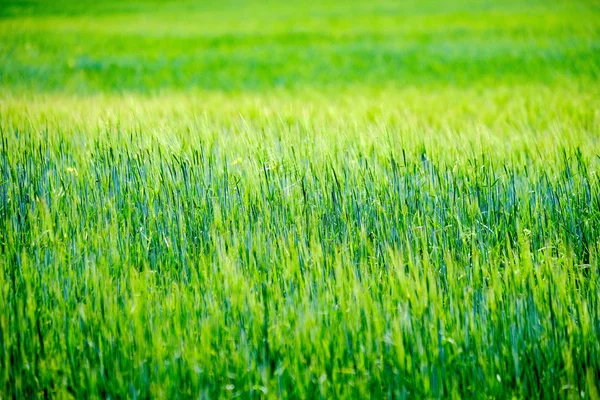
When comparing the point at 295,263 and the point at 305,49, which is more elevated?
the point at 305,49

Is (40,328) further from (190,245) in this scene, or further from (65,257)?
(190,245)

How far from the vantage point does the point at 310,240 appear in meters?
2.40

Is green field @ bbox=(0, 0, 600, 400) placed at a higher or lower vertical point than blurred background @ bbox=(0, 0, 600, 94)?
lower

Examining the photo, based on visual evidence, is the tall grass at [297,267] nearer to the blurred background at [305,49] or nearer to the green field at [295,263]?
the green field at [295,263]

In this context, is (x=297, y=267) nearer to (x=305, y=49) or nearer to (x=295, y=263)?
(x=295, y=263)

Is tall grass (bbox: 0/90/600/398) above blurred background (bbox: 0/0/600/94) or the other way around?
the other way around

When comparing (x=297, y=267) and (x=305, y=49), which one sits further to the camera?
(x=305, y=49)

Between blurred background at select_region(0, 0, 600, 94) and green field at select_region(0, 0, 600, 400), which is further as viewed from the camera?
blurred background at select_region(0, 0, 600, 94)

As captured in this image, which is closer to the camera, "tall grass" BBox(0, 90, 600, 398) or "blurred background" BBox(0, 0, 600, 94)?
"tall grass" BBox(0, 90, 600, 398)

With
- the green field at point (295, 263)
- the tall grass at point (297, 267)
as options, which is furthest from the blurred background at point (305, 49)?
the tall grass at point (297, 267)

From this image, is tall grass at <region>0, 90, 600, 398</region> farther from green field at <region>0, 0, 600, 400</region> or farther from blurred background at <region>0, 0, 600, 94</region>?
blurred background at <region>0, 0, 600, 94</region>

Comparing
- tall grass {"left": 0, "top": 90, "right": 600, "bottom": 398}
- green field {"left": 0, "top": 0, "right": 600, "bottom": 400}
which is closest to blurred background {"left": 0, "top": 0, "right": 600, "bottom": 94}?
green field {"left": 0, "top": 0, "right": 600, "bottom": 400}

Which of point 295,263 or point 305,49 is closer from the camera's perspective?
point 295,263

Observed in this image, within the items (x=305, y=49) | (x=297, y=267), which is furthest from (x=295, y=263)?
(x=305, y=49)
